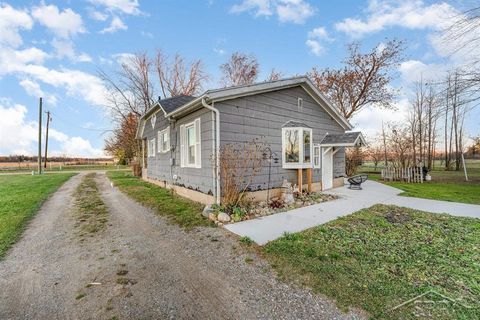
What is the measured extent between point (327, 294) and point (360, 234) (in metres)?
2.53

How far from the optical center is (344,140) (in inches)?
396

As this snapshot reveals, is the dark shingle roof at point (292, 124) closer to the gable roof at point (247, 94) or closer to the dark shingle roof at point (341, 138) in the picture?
the gable roof at point (247, 94)

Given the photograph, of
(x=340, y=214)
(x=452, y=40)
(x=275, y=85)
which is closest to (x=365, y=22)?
(x=452, y=40)

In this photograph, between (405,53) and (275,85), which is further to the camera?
(405,53)

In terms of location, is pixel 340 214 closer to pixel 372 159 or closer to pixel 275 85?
pixel 275 85

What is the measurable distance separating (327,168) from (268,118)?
15.8 ft

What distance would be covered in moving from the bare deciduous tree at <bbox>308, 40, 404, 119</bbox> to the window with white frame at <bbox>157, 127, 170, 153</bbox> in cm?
1576

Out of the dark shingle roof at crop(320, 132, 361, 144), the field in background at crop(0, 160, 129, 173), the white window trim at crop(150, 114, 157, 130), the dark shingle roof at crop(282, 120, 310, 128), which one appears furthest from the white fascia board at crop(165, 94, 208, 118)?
the field in background at crop(0, 160, 129, 173)

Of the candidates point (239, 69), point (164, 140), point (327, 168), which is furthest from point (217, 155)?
point (239, 69)

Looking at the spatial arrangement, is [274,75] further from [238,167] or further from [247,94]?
[238,167]

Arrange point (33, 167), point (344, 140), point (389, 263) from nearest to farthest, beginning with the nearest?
point (389, 263) → point (344, 140) → point (33, 167)

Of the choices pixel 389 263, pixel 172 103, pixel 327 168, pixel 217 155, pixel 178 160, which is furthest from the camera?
pixel 327 168

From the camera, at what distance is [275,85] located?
8.08m

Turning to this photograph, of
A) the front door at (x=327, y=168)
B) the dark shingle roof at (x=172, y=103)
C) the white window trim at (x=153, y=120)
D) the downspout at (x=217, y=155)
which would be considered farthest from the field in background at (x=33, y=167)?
the front door at (x=327, y=168)
